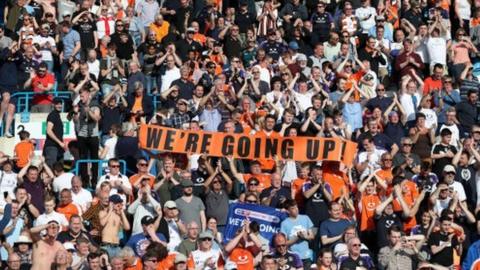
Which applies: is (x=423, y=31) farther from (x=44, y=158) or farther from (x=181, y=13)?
(x=44, y=158)

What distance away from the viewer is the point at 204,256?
24.5 metres

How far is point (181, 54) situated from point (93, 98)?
2.57 meters

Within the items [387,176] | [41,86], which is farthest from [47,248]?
[41,86]

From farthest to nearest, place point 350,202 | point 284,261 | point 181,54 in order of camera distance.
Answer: point 181,54 < point 350,202 < point 284,261

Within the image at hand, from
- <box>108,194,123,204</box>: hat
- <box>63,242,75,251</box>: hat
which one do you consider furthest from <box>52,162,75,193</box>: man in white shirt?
<box>63,242,75,251</box>: hat

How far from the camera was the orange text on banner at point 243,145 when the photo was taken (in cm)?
2759

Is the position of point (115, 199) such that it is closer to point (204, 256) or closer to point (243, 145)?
point (204, 256)

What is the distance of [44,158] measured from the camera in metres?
27.6

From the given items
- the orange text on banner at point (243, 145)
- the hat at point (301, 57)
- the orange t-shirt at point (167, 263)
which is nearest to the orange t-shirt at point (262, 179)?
A: the orange text on banner at point (243, 145)

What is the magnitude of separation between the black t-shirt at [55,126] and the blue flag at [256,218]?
365 centimetres

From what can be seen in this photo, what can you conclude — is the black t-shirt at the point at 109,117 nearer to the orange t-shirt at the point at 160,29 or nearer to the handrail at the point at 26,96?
the handrail at the point at 26,96

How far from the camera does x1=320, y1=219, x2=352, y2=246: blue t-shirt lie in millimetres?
25625

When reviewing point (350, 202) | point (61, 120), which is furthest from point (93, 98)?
point (350, 202)

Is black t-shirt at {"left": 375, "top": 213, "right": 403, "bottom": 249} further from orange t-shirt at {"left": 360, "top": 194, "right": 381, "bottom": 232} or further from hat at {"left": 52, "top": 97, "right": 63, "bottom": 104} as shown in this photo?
hat at {"left": 52, "top": 97, "right": 63, "bottom": 104}
